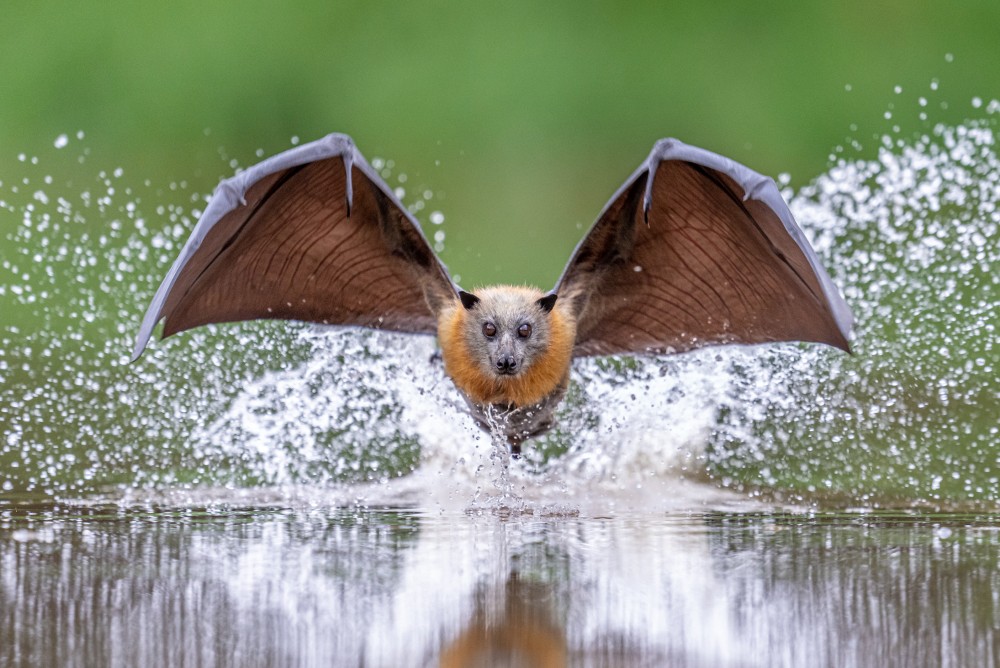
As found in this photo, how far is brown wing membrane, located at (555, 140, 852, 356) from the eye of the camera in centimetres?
479

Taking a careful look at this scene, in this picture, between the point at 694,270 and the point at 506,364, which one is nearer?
the point at 506,364

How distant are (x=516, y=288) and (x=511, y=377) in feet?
1.77

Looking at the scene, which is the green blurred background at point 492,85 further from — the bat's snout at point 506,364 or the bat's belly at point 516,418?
the bat's snout at point 506,364

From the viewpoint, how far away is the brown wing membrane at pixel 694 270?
4785mm

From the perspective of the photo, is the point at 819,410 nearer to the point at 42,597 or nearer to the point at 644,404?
the point at 644,404

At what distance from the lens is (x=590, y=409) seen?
234 inches

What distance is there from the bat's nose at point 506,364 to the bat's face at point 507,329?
0.11ft

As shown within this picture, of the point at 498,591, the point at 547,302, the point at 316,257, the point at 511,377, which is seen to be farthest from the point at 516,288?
the point at 498,591

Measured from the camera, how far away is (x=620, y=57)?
9938 millimetres

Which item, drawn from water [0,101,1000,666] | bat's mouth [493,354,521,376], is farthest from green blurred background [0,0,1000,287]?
bat's mouth [493,354,521,376]

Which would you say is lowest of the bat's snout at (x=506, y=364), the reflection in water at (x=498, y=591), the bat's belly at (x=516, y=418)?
the reflection in water at (x=498, y=591)

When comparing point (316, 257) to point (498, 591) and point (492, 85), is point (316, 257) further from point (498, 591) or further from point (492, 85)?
point (492, 85)

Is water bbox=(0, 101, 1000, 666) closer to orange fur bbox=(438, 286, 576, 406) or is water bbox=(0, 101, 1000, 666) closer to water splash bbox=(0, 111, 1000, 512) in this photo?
water splash bbox=(0, 111, 1000, 512)

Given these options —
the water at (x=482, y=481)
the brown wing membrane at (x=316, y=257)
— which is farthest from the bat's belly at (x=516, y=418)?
the brown wing membrane at (x=316, y=257)
